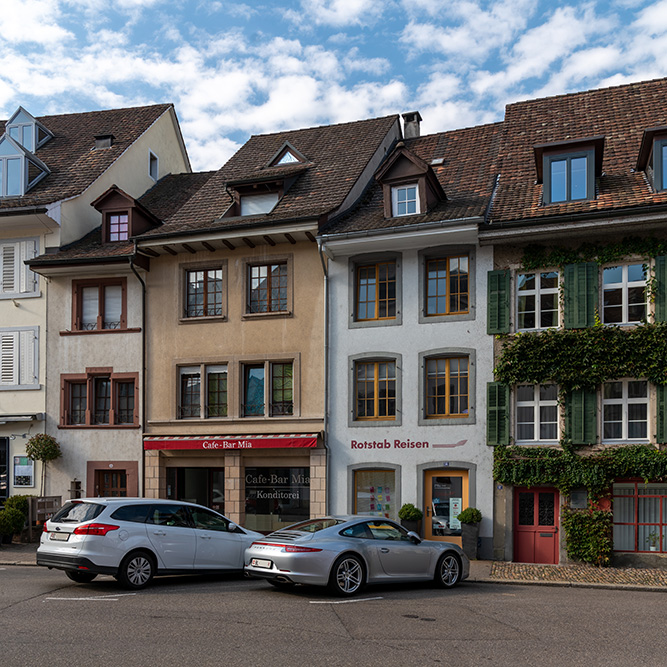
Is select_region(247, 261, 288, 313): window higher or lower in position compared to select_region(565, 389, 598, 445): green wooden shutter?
higher

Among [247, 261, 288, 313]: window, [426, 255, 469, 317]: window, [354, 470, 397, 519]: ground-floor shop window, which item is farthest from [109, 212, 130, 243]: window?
[354, 470, 397, 519]: ground-floor shop window

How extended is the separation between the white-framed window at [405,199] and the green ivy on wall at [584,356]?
452 cm

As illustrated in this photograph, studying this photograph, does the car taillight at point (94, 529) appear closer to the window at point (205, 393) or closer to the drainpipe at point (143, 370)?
the window at point (205, 393)

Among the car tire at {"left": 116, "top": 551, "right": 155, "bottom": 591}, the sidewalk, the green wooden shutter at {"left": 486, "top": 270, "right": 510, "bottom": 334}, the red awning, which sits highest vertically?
the green wooden shutter at {"left": 486, "top": 270, "right": 510, "bottom": 334}

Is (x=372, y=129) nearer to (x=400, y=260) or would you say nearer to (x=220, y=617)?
(x=400, y=260)

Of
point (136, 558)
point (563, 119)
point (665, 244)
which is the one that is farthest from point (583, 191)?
point (136, 558)

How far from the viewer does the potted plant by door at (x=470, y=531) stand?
20500mm

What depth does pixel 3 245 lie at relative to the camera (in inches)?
1055

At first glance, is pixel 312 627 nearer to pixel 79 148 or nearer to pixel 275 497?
pixel 275 497

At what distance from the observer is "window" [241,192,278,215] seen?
82.1 ft

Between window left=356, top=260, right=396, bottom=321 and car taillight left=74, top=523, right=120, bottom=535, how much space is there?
10.9 metres

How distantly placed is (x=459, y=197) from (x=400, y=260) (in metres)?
2.51

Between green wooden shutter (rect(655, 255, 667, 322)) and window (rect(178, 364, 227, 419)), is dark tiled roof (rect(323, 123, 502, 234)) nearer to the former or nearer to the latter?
green wooden shutter (rect(655, 255, 667, 322))

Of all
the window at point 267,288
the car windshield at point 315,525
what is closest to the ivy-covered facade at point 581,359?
the window at point 267,288
